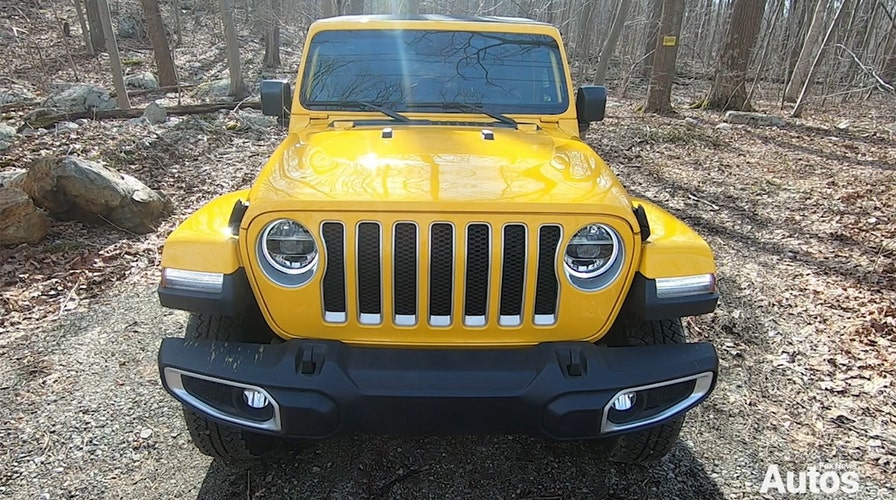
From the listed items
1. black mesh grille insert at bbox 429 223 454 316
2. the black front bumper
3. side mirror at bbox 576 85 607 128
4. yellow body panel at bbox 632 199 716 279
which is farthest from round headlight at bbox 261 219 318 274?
side mirror at bbox 576 85 607 128

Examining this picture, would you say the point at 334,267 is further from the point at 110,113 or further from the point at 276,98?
the point at 110,113

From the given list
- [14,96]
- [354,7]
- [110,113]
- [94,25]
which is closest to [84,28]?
[94,25]

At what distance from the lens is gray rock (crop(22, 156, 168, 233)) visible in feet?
14.7

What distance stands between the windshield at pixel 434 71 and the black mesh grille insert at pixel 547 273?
1.43 m

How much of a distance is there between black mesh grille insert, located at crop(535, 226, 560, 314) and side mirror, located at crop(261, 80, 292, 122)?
2.12 metres

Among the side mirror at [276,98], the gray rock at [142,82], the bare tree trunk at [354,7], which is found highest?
the side mirror at [276,98]

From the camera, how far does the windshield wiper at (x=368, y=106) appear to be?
2916 mm

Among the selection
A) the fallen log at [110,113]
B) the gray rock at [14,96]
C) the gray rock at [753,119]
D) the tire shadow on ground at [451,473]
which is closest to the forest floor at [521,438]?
the tire shadow on ground at [451,473]

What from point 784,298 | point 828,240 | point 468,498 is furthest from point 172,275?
point 828,240

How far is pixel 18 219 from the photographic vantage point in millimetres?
4234

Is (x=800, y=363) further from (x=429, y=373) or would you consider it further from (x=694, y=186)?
(x=694, y=186)

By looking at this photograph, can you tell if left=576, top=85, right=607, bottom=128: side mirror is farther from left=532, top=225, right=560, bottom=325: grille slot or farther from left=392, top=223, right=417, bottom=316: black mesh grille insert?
left=392, top=223, right=417, bottom=316: black mesh grille insert

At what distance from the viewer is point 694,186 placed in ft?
21.7

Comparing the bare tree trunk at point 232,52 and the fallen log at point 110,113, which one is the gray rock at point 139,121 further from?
the bare tree trunk at point 232,52
